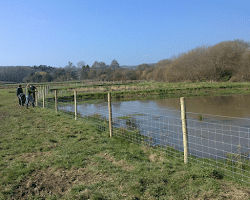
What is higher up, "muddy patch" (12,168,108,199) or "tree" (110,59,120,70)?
"tree" (110,59,120,70)

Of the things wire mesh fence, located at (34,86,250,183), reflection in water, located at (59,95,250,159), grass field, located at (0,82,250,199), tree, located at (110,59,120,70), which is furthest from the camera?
tree, located at (110,59,120,70)

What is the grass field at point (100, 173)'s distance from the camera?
4168 millimetres

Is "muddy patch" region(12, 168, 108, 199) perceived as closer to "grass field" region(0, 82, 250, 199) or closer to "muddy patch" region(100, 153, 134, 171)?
"grass field" region(0, 82, 250, 199)

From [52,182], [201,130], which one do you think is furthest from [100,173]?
[201,130]

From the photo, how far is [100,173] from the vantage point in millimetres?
5152

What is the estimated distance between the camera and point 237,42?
62000mm

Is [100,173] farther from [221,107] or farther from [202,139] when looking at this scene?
[221,107]

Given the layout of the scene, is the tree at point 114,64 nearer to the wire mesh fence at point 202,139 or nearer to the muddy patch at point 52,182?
the wire mesh fence at point 202,139

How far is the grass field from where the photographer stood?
13.7ft

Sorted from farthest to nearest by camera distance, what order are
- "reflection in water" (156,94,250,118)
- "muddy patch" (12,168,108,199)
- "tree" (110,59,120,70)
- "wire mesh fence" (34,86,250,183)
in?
1. "tree" (110,59,120,70)
2. "reflection in water" (156,94,250,118)
3. "wire mesh fence" (34,86,250,183)
4. "muddy patch" (12,168,108,199)

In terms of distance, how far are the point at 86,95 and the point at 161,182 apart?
2967cm

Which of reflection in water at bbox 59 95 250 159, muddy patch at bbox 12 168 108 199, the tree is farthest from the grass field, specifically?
the tree

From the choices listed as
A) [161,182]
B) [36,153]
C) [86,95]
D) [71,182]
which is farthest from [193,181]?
[86,95]

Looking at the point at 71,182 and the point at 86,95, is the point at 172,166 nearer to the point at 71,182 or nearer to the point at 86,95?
the point at 71,182
